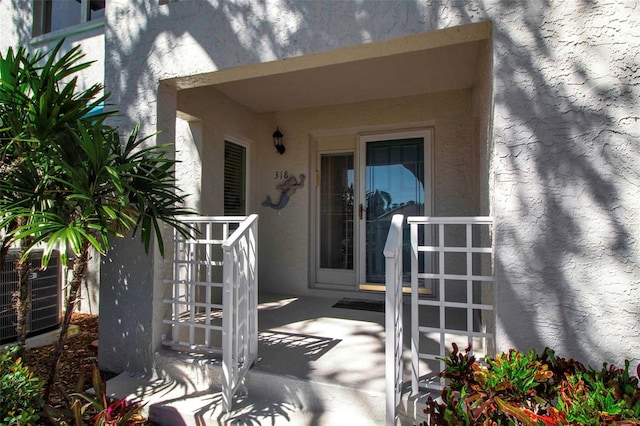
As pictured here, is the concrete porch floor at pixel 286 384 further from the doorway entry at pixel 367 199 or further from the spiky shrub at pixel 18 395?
the doorway entry at pixel 367 199

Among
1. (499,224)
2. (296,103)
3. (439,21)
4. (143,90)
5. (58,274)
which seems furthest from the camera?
(296,103)

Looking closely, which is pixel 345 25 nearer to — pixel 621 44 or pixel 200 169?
pixel 621 44

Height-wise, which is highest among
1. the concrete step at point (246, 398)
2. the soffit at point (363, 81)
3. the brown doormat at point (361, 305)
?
the soffit at point (363, 81)

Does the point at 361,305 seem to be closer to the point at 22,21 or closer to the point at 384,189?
the point at 384,189

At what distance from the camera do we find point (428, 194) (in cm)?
496

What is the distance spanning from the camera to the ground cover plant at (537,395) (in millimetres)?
1429

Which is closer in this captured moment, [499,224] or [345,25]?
[499,224]

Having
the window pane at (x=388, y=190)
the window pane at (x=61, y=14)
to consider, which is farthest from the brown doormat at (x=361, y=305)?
the window pane at (x=61, y=14)

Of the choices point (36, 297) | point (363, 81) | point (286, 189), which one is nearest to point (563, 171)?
point (363, 81)

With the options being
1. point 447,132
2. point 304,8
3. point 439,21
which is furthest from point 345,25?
point 447,132

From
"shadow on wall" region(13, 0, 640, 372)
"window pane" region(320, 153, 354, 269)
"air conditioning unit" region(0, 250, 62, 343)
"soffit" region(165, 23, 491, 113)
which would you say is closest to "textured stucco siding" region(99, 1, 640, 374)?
"shadow on wall" region(13, 0, 640, 372)

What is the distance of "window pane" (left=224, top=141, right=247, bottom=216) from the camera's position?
207 inches

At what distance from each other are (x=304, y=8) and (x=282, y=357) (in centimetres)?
285

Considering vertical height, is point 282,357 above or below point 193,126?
below
